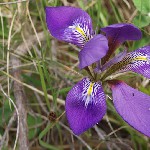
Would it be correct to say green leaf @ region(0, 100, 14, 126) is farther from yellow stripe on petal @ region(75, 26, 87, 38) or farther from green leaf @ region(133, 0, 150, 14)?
green leaf @ region(133, 0, 150, 14)

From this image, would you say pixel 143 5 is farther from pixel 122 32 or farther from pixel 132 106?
pixel 132 106

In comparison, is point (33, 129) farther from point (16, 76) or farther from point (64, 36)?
point (64, 36)

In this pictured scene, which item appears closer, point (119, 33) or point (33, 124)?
point (119, 33)

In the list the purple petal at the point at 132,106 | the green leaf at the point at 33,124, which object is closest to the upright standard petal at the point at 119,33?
the purple petal at the point at 132,106

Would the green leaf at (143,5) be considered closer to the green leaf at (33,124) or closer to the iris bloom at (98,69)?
the iris bloom at (98,69)

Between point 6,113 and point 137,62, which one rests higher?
point 137,62

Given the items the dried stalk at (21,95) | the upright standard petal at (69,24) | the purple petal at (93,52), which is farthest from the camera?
the dried stalk at (21,95)

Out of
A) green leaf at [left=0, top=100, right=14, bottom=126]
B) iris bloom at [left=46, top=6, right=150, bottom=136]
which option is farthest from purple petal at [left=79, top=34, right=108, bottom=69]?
green leaf at [left=0, top=100, right=14, bottom=126]

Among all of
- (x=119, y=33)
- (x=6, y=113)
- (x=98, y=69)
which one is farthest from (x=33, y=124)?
(x=119, y=33)
